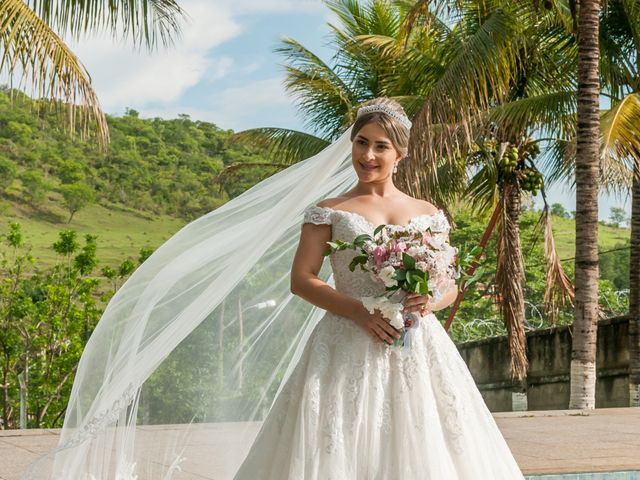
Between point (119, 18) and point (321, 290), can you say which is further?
point (119, 18)

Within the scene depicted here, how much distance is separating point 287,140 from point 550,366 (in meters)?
7.00

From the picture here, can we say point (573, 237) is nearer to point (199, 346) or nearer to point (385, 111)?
point (199, 346)

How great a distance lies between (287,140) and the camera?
19734mm

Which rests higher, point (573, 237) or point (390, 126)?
point (573, 237)

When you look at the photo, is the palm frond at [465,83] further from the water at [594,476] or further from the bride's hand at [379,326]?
the bride's hand at [379,326]

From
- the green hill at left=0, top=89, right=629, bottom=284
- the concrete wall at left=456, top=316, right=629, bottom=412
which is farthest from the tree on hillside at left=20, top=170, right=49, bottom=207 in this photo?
the concrete wall at left=456, top=316, right=629, bottom=412

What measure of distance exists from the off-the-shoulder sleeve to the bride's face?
0.18 m

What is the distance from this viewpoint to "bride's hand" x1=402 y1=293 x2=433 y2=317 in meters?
3.25

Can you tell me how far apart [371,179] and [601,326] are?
12.5 m

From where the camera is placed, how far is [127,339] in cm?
439

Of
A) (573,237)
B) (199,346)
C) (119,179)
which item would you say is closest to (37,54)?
(199,346)

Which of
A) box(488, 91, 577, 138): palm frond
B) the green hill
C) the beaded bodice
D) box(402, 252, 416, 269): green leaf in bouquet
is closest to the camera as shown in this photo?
box(402, 252, 416, 269): green leaf in bouquet

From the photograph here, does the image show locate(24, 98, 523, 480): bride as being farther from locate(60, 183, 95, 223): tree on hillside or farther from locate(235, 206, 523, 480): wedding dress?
locate(60, 183, 95, 223): tree on hillside

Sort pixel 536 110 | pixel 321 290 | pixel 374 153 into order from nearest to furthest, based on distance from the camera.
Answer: pixel 321 290 < pixel 374 153 < pixel 536 110
